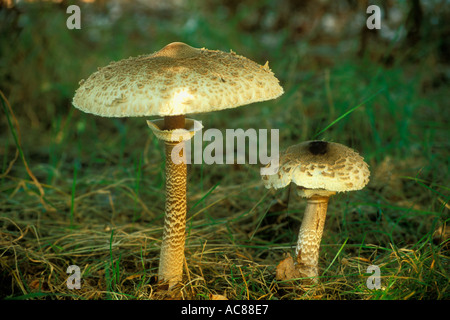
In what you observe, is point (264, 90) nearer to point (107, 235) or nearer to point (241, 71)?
point (241, 71)

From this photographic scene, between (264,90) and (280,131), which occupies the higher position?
(264,90)

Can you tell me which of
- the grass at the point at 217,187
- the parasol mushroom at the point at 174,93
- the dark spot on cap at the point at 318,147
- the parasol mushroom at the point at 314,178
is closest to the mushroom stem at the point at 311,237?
the parasol mushroom at the point at 314,178

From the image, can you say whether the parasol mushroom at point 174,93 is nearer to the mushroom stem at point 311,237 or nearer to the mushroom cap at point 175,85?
the mushroom cap at point 175,85

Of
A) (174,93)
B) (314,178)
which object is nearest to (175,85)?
(174,93)

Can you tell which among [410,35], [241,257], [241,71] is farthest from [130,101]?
[410,35]

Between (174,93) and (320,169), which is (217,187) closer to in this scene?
(320,169)
